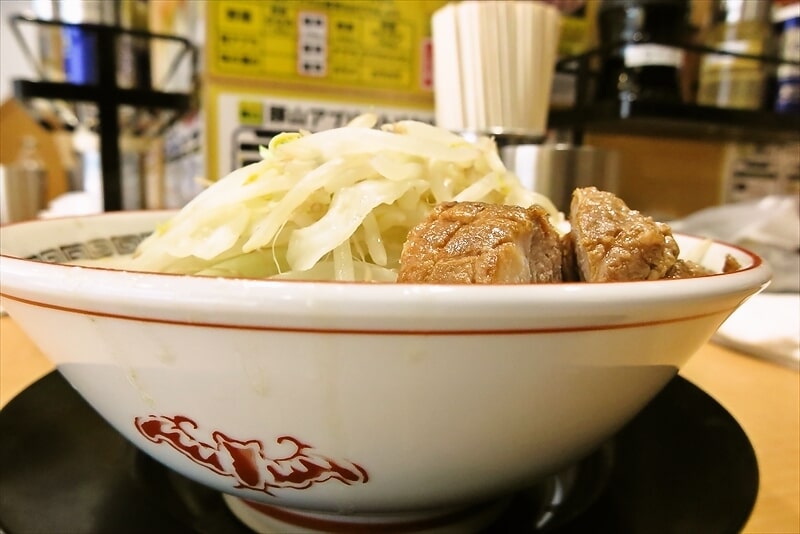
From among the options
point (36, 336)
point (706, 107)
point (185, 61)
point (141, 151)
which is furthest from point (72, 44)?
point (706, 107)

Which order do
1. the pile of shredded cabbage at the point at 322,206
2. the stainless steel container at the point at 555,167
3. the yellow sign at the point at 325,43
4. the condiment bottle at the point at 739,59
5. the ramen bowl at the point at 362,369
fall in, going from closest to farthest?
the ramen bowl at the point at 362,369 → the pile of shredded cabbage at the point at 322,206 → the stainless steel container at the point at 555,167 → the yellow sign at the point at 325,43 → the condiment bottle at the point at 739,59

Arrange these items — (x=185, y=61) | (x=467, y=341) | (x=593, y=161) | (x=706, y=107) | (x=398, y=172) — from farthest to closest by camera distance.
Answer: (x=185, y=61)
(x=706, y=107)
(x=593, y=161)
(x=398, y=172)
(x=467, y=341)

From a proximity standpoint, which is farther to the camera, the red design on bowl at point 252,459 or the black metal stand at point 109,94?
the black metal stand at point 109,94

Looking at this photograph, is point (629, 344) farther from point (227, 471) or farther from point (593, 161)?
point (593, 161)

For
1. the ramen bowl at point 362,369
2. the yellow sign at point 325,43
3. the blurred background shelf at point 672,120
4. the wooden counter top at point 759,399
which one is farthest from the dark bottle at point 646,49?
the ramen bowl at point 362,369

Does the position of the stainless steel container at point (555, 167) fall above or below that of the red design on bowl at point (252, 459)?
above

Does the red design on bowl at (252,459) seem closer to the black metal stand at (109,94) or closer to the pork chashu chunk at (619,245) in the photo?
the pork chashu chunk at (619,245)

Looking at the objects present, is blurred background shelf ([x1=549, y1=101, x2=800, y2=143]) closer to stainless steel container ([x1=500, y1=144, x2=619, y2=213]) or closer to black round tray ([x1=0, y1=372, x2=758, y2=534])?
stainless steel container ([x1=500, y1=144, x2=619, y2=213])
